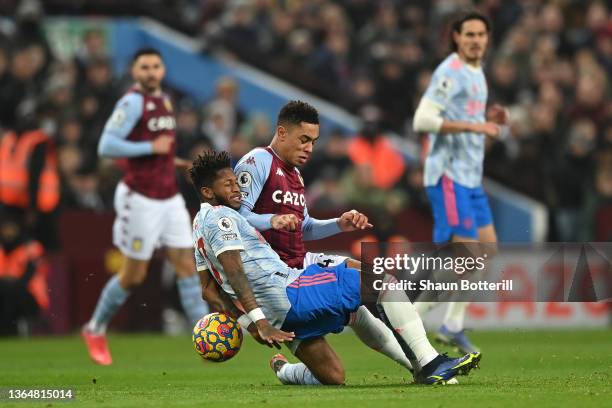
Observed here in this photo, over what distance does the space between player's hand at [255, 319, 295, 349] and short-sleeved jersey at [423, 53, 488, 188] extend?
394 cm

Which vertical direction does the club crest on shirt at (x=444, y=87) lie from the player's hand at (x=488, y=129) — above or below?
above

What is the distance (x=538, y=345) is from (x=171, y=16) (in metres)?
10.2

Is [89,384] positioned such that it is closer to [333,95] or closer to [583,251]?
[583,251]

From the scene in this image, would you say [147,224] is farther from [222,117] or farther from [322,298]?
[222,117]

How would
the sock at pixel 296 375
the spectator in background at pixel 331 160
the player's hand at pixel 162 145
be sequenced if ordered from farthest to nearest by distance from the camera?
the spectator in background at pixel 331 160 → the player's hand at pixel 162 145 → the sock at pixel 296 375

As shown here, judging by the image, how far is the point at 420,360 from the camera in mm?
9438

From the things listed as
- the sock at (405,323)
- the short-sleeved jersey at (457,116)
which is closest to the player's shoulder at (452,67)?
the short-sleeved jersey at (457,116)

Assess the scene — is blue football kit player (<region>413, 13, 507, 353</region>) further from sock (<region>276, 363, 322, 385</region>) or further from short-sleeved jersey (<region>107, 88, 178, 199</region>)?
sock (<region>276, 363, 322, 385</region>)

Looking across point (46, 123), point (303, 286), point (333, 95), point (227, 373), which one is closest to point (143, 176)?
point (227, 373)

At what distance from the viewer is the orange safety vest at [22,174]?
1795 centimetres

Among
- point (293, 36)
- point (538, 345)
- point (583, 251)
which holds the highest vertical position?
point (293, 36)

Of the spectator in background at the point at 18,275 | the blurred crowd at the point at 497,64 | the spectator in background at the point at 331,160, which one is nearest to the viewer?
the spectator in background at the point at 18,275

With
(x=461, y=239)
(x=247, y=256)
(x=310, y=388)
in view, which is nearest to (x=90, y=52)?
(x=461, y=239)

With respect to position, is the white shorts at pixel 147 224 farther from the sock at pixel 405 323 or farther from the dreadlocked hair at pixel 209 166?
the sock at pixel 405 323
